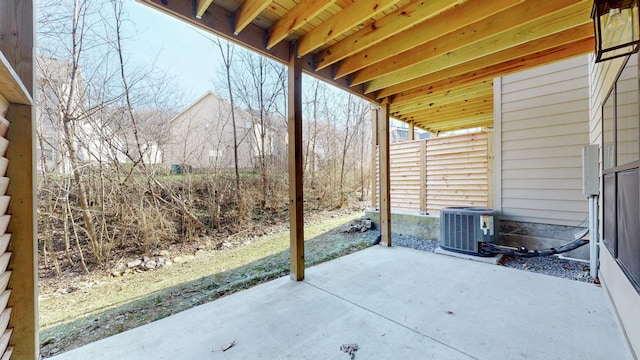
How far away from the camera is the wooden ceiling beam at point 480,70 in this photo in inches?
107

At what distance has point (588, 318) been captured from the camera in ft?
6.38

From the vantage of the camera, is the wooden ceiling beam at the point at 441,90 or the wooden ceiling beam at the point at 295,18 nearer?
the wooden ceiling beam at the point at 295,18

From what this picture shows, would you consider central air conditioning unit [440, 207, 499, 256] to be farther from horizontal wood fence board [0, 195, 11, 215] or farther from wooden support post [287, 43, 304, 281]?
horizontal wood fence board [0, 195, 11, 215]

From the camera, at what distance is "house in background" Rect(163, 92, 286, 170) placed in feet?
16.2

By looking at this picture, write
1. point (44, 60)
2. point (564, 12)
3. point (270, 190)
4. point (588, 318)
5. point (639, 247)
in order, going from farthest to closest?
point (270, 190) → point (44, 60) → point (564, 12) → point (588, 318) → point (639, 247)

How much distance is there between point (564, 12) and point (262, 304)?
377cm

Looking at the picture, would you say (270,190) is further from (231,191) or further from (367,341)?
(367,341)

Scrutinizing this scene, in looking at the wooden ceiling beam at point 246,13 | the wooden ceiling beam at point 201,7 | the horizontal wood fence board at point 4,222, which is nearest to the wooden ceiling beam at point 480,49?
the wooden ceiling beam at point 246,13

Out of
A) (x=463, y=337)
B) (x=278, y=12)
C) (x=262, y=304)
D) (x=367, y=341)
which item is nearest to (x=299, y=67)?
(x=278, y=12)

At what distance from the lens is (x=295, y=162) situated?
2.74 m

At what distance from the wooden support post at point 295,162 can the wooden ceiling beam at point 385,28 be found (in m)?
0.40

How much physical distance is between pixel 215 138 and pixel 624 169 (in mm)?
6018

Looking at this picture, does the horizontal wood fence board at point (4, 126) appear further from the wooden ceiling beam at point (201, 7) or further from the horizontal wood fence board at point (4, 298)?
the wooden ceiling beam at point (201, 7)

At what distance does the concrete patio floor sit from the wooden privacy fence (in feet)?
6.39
